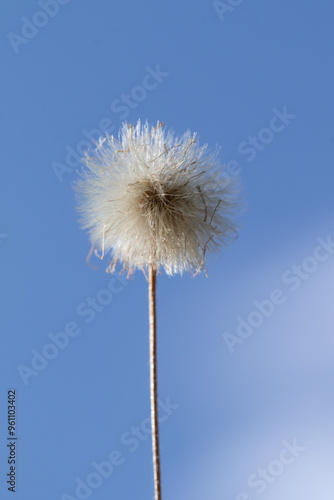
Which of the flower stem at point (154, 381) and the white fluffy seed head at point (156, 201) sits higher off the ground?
the white fluffy seed head at point (156, 201)

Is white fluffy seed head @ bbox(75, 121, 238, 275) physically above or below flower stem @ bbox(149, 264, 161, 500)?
above

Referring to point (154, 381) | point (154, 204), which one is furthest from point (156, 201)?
point (154, 381)

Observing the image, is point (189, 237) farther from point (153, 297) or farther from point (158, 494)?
point (158, 494)

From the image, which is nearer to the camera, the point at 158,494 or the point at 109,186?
the point at 158,494

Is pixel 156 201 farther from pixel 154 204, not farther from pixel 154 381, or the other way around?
pixel 154 381

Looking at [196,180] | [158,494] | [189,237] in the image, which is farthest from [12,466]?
[196,180]
